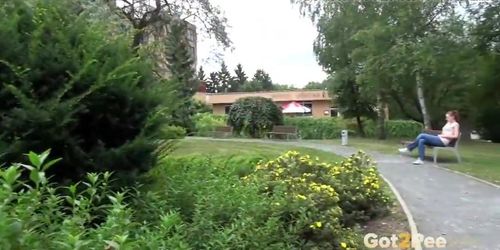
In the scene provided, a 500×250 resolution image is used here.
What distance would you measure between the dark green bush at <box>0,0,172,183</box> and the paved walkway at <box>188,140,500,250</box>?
11.9 ft

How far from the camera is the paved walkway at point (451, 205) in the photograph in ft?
21.4

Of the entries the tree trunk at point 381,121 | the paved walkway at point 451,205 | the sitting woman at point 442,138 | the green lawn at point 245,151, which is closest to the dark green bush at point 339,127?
the tree trunk at point 381,121

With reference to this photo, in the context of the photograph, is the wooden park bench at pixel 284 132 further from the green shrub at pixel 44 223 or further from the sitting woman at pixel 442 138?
the green shrub at pixel 44 223

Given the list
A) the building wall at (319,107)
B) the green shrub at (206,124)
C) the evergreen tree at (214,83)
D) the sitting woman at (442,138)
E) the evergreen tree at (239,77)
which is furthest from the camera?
the evergreen tree at (239,77)

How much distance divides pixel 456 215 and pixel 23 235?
675 centimetres

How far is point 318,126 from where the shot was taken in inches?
1507

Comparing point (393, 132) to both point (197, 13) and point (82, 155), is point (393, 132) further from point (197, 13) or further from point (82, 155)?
point (82, 155)

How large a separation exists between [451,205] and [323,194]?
3014 millimetres

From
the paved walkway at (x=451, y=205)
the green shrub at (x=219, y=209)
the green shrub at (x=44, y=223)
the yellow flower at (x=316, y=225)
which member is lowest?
the paved walkway at (x=451, y=205)

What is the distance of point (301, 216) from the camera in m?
5.20

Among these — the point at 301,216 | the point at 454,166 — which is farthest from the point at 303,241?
the point at 454,166

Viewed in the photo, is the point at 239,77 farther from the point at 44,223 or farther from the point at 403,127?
the point at 44,223

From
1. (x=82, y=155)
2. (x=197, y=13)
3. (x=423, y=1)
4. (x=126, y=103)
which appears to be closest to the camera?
(x=82, y=155)

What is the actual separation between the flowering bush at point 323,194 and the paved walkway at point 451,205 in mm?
726
